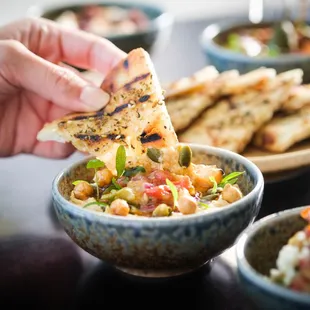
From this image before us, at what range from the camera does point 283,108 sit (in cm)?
257

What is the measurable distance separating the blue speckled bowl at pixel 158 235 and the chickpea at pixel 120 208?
0.06m

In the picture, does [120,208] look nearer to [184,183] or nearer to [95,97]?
[184,183]

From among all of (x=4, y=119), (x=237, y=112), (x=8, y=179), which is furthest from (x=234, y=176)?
(x=4, y=119)

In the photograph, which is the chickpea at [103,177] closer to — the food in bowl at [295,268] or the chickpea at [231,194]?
the chickpea at [231,194]

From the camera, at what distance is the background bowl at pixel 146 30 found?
11.5 ft

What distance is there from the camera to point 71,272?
1837 millimetres

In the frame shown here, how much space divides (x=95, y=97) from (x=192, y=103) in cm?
58

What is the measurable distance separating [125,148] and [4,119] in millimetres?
941

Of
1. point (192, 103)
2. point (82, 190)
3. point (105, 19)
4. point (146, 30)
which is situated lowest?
point (105, 19)

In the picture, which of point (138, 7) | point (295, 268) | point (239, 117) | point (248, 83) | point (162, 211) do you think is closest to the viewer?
point (295, 268)

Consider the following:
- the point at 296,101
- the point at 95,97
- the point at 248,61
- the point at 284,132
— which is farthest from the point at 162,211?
the point at 248,61

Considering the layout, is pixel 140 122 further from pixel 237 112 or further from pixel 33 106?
pixel 33 106

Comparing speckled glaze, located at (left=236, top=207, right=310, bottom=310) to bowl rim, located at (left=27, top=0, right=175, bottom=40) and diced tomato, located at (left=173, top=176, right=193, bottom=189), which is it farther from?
bowl rim, located at (left=27, top=0, right=175, bottom=40)

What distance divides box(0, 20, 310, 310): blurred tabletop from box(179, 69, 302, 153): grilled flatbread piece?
0.20m
